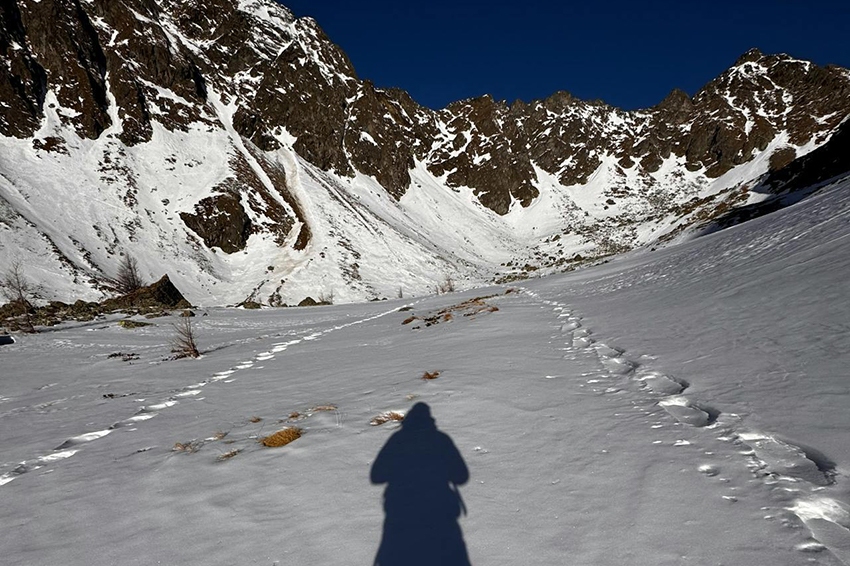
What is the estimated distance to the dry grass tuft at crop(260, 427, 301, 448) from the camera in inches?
173

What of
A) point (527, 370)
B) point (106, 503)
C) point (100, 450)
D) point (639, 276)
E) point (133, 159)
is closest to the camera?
point (106, 503)

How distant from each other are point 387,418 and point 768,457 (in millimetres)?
3438

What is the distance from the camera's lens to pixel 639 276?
53.8 ft

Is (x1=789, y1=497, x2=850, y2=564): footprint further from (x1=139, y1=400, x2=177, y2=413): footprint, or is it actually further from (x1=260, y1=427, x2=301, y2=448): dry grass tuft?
(x1=139, y1=400, x2=177, y2=413): footprint

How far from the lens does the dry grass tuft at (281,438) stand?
440cm

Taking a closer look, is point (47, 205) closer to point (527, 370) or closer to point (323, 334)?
point (323, 334)

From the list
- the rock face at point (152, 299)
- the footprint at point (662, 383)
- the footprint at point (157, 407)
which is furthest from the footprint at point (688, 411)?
the rock face at point (152, 299)

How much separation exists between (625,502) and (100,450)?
517 centimetres

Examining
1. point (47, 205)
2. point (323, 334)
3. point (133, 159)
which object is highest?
point (133, 159)

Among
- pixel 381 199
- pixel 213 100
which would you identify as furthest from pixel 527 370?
pixel 213 100

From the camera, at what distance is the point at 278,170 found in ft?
193

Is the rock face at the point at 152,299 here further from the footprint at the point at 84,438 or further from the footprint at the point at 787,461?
the footprint at the point at 787,461

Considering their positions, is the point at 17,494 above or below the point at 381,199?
below

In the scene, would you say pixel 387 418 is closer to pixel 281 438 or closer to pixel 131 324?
pixel 281 438
